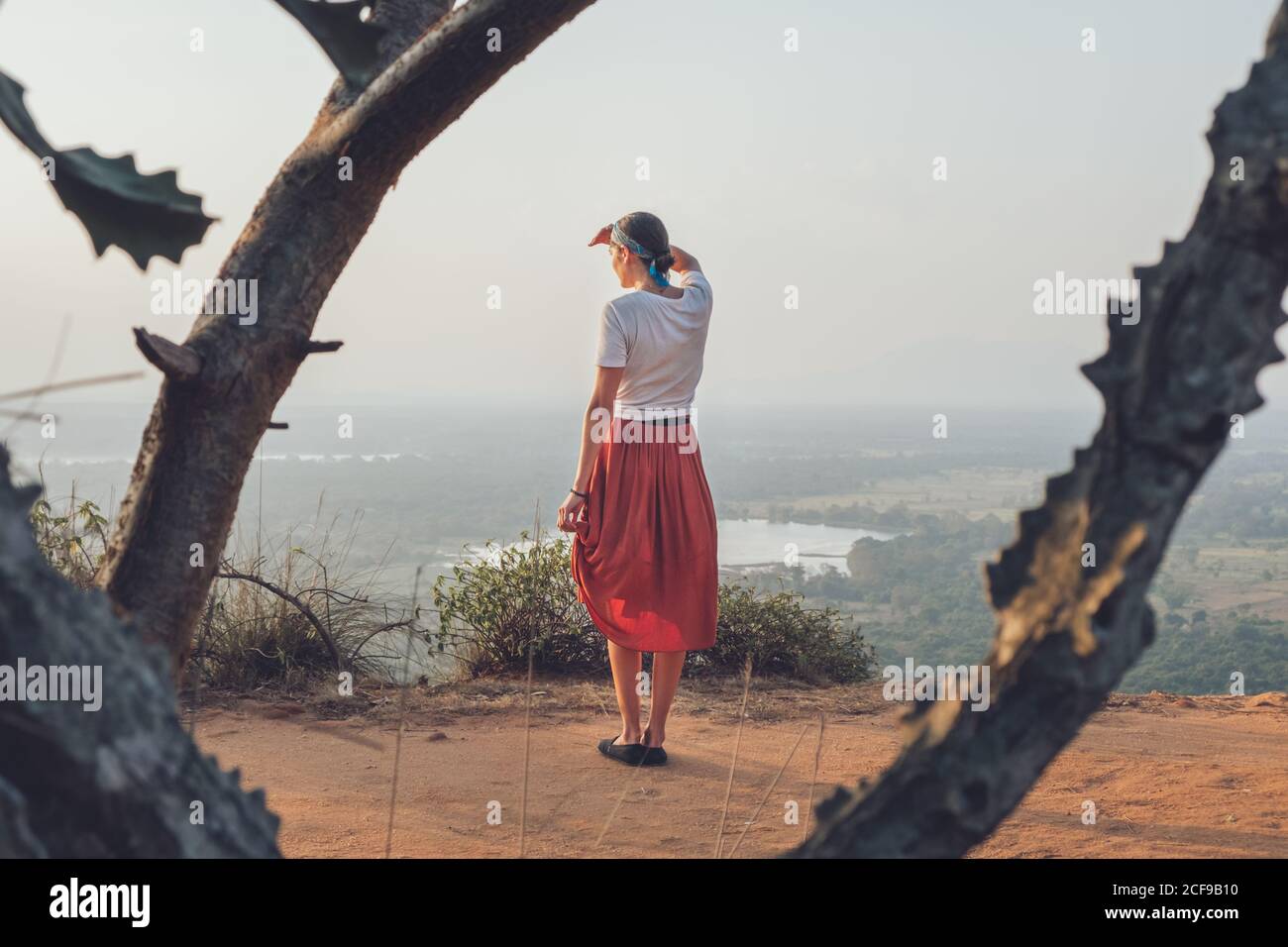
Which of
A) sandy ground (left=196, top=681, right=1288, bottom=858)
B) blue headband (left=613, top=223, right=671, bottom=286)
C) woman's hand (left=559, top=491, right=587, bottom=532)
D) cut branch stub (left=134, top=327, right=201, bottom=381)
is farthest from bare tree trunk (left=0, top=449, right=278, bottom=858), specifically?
blue headband (left=613, top=223, right=671, bottom=286)

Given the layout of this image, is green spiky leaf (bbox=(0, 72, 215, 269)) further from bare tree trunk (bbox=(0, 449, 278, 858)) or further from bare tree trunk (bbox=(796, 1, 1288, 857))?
bare tree trunk (bbox=(796, 1, 1288, 857))

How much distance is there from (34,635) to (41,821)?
0.22m

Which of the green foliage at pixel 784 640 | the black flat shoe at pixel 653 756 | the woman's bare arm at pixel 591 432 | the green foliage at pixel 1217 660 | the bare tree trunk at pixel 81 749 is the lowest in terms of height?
the green foliage at pixel 1217 660

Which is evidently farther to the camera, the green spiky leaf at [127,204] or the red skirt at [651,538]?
the red skirt at [651,538]

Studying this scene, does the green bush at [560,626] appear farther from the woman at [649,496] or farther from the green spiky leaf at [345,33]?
the green spiky leaf at [345,33]

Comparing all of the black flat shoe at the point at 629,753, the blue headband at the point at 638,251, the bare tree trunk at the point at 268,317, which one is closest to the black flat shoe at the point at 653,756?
the black flat shoe at the point at 629,753

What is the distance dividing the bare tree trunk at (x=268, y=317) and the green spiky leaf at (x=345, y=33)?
9cm

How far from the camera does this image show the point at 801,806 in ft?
14.8

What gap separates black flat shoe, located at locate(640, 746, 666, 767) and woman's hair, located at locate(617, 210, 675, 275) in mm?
2146

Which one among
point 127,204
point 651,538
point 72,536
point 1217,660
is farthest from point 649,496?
point 1217,660

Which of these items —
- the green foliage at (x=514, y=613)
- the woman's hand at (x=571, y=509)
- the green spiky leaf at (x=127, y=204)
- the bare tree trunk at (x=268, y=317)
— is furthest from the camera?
the green foliage at (x=514, y=613)

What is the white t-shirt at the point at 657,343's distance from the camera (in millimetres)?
4477

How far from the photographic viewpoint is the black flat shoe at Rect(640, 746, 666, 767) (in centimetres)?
507

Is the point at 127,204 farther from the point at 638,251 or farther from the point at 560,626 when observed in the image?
the point at 560,626
